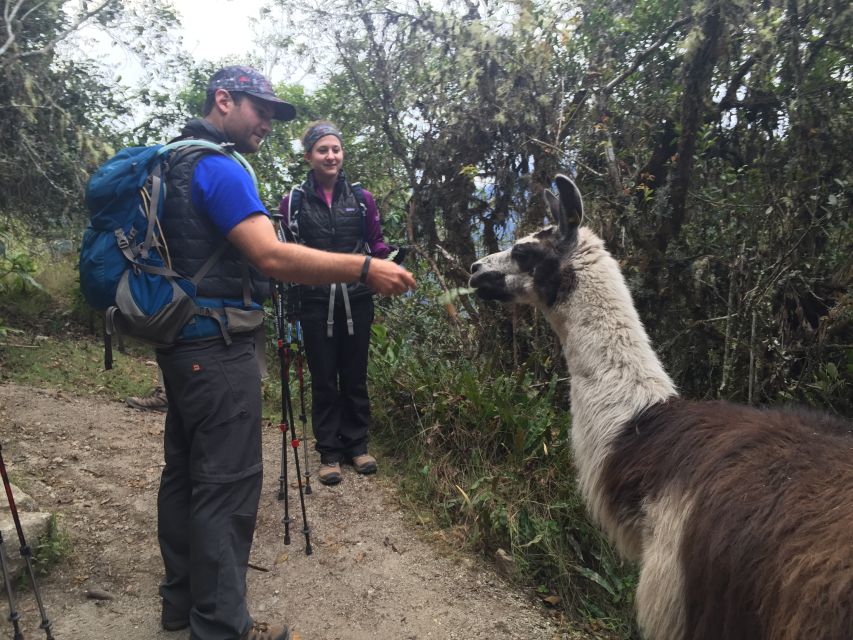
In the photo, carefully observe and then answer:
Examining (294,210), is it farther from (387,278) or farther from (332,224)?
(387,278)

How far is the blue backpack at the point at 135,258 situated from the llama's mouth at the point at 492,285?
1514 millimetres

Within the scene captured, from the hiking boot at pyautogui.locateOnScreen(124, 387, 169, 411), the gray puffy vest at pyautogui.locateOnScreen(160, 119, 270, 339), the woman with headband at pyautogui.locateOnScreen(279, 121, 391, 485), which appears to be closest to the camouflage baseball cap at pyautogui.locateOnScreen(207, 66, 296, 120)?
the gray puffy vest at pyautogui.locateOnScreen(160, 119, 270, 339)

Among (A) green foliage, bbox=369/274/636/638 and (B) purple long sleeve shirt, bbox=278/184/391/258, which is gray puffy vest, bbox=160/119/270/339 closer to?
(A) green foliage, bbox=369/274/636/638

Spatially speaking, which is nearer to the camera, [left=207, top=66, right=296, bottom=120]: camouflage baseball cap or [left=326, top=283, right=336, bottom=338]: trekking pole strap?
[left=207, top=66, right=296, bottom=120]: camouflage baseball cap

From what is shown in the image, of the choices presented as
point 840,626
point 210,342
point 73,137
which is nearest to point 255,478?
point 210,342

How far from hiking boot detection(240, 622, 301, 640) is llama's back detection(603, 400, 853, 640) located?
5.38 feet

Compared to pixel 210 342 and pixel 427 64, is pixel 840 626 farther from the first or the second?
pixel 427 64

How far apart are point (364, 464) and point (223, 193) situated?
2.69 meters

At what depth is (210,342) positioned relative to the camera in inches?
95.2

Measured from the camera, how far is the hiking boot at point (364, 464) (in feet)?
14.5

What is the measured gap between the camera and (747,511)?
192 cm

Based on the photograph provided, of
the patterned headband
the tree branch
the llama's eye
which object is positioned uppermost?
the tree branch

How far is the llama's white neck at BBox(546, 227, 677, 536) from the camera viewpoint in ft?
8.55

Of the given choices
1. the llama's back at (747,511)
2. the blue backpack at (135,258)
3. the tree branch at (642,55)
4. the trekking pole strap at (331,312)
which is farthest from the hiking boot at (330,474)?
the tree branch at (642,55)
